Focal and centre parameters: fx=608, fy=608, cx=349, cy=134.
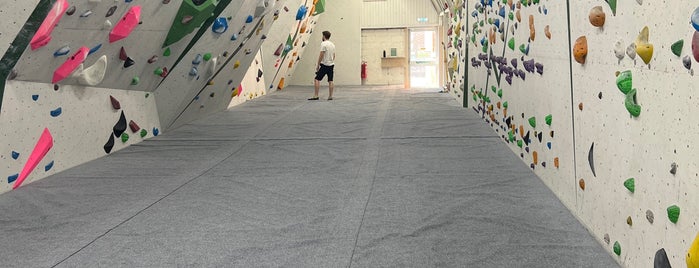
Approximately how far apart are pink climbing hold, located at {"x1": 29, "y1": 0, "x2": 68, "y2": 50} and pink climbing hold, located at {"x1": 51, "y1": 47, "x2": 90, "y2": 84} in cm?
48

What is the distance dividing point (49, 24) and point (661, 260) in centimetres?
319

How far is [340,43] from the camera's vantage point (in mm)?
13922

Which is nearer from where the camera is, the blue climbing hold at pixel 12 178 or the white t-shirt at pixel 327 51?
the blue climbing hold at pixel 12 178

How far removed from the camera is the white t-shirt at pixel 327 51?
9.53 meters

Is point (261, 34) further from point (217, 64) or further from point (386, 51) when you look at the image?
point (386, 51)

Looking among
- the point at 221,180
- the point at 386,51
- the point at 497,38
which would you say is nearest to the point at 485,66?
the point at 497,38

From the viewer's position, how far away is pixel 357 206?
3.18 meters

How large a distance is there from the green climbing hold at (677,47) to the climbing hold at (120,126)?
4.31 metres

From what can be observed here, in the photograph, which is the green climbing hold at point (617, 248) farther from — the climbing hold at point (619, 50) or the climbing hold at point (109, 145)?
the climbing hold at point (109, 145)

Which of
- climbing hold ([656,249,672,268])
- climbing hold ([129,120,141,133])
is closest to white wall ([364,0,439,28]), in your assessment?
climbing hold ([129,120,141,133])

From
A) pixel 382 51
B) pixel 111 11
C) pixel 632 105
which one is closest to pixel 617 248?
pixel 632 105

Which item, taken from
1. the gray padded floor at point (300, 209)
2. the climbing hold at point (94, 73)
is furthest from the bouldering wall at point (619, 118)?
the climbing hold at point (94, 73)

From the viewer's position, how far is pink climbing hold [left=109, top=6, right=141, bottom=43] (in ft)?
13.5

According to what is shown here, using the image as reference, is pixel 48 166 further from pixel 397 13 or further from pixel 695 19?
pixel 397 13
